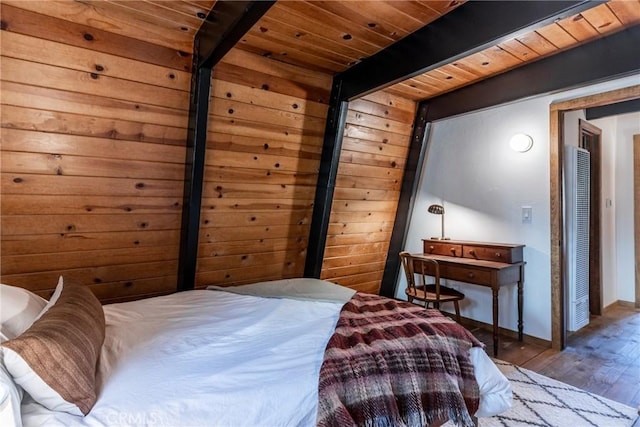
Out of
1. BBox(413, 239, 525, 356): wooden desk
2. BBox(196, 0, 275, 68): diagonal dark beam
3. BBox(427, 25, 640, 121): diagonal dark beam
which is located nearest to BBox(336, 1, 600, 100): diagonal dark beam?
BBox(427, 25, 640, 121): diagonal dark beam

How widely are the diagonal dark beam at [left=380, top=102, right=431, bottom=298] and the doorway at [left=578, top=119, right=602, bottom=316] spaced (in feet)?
6.47

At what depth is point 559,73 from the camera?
2.34 meters

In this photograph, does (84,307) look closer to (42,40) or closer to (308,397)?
(308,397)

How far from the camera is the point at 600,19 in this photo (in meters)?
1.92

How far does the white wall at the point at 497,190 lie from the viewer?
300 cm

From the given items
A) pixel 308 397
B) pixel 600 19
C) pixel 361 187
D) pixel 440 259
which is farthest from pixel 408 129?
pixel 308 397

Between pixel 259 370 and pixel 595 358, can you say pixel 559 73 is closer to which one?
pixel 595 358

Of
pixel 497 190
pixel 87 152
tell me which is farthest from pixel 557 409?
pixel 87 152

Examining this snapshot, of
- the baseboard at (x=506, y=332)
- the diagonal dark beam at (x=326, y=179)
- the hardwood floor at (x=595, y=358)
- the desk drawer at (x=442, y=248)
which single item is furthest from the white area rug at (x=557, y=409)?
the diagonal dark beam at (x=326, y=179)

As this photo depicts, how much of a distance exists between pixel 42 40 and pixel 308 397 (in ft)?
6.73

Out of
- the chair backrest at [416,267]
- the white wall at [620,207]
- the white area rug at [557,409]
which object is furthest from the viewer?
the white wall at [620,207]

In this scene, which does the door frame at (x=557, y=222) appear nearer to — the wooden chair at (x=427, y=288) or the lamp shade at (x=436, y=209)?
the wooden chair at (x=427, y=288)

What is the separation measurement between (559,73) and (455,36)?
0.97m

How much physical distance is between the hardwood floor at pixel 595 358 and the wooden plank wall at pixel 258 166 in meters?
2.06
